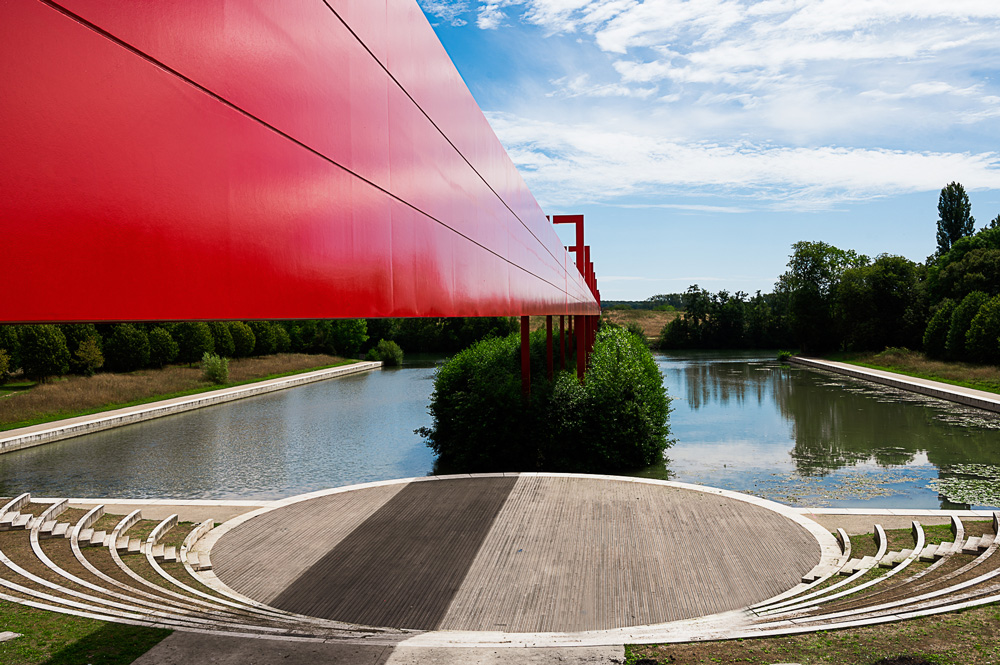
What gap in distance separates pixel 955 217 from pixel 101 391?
2994 inches

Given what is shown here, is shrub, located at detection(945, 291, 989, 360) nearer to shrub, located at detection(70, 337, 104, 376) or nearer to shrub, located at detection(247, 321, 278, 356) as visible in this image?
shrub, located at detection(247, 321, 278, 356)

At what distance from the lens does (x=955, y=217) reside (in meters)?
67.6

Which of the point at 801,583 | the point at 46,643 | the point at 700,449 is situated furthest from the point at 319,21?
the point at 700,449

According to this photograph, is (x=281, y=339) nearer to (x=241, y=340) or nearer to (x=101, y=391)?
(x=241, y=340)

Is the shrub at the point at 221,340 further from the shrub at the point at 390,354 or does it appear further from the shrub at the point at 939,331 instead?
the shrub at the point at 939,331

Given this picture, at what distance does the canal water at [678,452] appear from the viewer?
13336 mm

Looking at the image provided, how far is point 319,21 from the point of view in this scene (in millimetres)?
3191

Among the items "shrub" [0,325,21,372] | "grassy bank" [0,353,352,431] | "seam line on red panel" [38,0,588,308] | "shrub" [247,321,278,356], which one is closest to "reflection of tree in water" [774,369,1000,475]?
"seam line on red panel" [38,0,588,308]

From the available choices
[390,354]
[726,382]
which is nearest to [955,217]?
[726,382]

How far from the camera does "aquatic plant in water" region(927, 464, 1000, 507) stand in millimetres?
11805

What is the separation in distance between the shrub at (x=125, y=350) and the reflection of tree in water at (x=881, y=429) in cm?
3199

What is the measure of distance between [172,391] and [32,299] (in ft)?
105

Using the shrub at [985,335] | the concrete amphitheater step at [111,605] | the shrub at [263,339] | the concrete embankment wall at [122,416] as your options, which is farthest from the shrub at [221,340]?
the shrub at [985,335]

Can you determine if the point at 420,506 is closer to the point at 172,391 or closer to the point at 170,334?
the point at 172,391
